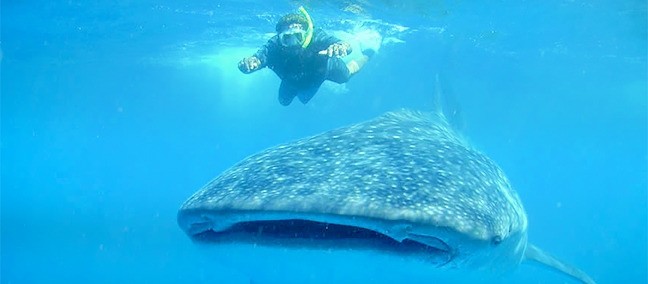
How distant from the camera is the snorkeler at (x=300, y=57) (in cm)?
790

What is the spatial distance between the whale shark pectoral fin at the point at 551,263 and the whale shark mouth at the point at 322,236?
2949 millimetres

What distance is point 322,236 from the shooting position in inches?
112

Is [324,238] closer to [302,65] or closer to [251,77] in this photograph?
[302,65]

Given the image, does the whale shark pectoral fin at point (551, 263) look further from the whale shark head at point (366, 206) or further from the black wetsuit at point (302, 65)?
the black wetsuit at point (302, 65)

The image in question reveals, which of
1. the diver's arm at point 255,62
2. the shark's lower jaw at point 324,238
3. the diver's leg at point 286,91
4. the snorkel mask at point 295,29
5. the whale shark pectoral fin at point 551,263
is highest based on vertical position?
the snorkel mask at point 295,29

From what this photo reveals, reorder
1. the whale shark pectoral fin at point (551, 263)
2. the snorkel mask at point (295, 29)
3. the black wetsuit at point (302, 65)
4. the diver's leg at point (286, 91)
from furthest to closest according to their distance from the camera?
the diver's leg at point (286, 91), the black wetsuit at point (302, 65), the snorkel mask at point (295, 29), the whale shark pectoral fin at point (551, 263)

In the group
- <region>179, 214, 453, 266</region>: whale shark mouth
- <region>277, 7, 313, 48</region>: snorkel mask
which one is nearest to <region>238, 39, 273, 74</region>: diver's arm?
<region>277, 7, 313, 48</region>: snorkel mask

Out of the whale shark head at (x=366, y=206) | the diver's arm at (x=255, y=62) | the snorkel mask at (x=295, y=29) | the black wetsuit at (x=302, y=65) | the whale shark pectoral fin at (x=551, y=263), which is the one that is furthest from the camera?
the black wetsuit at (x=302, y=65)

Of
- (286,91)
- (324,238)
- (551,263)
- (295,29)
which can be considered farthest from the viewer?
(286,91)

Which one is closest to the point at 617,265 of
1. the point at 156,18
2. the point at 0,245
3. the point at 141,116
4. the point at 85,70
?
the point at 156,18

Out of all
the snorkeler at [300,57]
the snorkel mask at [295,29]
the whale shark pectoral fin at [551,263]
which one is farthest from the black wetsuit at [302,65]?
A: the whale shark pectoral fin at [551,263]

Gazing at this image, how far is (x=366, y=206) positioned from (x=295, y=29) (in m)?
5.65

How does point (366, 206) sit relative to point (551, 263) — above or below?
above

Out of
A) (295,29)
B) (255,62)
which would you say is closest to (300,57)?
(255,62)
